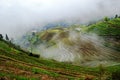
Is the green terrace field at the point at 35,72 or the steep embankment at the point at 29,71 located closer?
the steep embankment at the point at 29,71

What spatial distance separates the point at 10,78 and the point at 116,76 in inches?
892

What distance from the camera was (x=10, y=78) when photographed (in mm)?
41844

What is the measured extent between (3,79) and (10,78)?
2.50 m

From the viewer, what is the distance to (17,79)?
138ft

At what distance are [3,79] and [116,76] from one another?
24657 millimetres

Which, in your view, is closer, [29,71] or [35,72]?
[35,72]

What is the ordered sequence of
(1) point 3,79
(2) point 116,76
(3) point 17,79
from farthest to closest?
(2) point 116,76
(3) point 17,79
(1) point 3,79

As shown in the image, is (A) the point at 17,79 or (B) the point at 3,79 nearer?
(B) the point at 3,79

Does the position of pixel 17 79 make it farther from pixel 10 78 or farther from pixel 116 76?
pixel 116 76

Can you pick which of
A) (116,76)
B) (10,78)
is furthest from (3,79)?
(116,76)

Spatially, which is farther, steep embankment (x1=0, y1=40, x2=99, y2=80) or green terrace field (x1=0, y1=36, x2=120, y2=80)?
green terrace field (x1=0, y1=36, x2=120, y2=80)

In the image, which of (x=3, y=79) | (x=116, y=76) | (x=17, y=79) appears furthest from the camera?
(x=116, y=76)

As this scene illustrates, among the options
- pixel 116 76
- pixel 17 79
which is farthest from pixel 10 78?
pixel 116 76

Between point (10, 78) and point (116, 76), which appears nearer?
point (10, 78)
